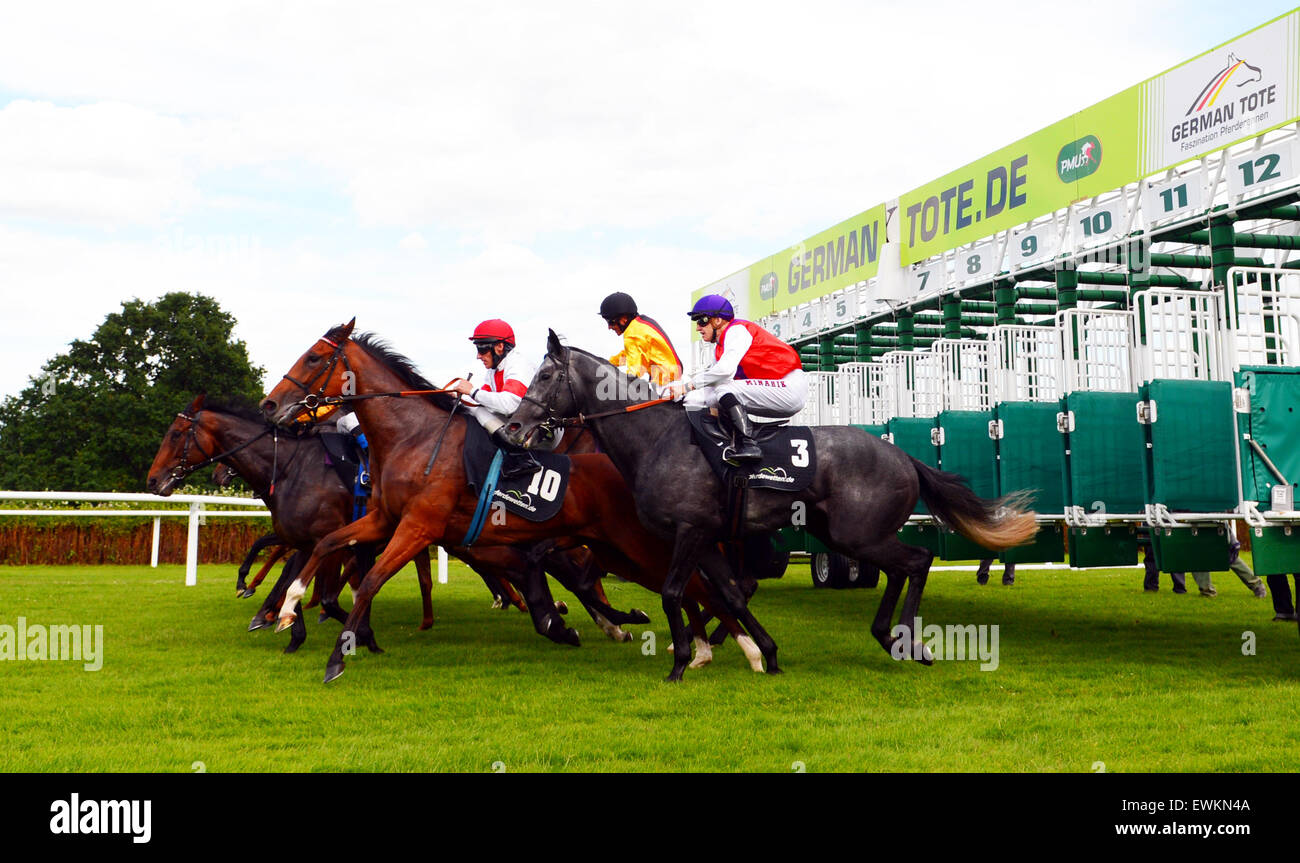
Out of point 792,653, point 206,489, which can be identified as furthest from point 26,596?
point 206,489

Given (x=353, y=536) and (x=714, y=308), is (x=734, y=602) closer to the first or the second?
(x=714, y=308)

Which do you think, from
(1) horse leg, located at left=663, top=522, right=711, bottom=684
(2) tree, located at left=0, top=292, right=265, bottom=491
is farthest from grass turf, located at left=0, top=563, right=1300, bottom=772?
(2) tree, located at left=0, top=292, right=265, bottom=491

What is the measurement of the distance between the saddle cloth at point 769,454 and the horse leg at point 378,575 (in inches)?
63.4

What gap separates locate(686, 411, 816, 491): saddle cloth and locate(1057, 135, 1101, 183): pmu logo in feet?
26.6

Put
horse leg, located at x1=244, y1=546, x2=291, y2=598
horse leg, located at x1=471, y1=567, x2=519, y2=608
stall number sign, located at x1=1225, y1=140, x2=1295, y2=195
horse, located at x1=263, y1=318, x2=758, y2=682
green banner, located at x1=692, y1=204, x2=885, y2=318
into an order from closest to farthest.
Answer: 1. horse, located at x1=263, y1=318, x2=758, y2=682
2. horse leg, located at x1=471, y1=567, x2=519, y2=608
3. horse leg, located at x1=244, y1=546, x2=291, y2=598
4. stall number sign, located at x1=1225, y1=140, x2=1295, y2=195
5. green banner, located at x1=692, y1=204, x2=885, y2=318

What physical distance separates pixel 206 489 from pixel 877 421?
80.1 feet

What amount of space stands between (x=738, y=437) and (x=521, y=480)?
→ 1256 millimetres

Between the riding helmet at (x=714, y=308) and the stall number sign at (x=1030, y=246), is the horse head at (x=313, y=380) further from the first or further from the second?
the stall number sign at (x=1030, y=246)

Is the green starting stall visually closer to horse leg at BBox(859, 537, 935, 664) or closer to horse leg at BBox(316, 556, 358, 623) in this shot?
horse leg at BBox(859, 537, 935, 664)

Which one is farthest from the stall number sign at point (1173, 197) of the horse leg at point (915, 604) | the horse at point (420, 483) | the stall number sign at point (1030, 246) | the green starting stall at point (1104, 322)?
the horse at point (420, 483)

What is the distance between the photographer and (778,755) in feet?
12.0

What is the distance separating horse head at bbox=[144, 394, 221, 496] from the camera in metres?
7.84

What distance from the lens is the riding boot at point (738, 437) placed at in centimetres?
548
